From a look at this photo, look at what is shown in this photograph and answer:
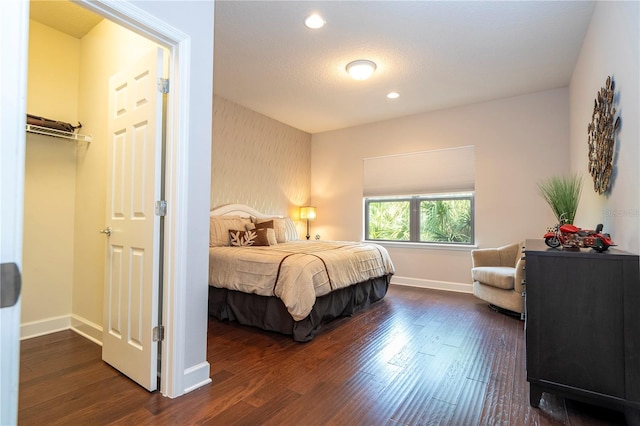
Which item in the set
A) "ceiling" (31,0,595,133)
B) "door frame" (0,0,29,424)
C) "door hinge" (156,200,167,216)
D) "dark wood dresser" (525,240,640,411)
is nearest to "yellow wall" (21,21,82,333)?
"ceiling" (31,0,595,133)

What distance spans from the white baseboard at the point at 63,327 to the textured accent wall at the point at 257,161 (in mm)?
1989

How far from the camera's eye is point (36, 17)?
2635 millimetres

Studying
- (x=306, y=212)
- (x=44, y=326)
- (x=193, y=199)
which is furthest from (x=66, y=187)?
(x=306, y=212)

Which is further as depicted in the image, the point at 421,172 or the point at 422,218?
the point at 422,218

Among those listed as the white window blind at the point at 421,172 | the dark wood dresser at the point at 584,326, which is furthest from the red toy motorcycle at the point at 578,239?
the white window blind at the point at 421,172

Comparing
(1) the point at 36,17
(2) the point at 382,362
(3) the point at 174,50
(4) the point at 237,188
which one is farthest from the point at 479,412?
(1) the point at 36,17

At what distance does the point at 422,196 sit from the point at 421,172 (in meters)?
0.38

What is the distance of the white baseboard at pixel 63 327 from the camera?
261 centimetres

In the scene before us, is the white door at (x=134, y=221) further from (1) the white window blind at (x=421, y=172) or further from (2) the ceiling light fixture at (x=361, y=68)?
(1) the white window blind at (x=421, y=172)

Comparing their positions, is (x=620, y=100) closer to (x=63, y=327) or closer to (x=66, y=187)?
(x=66, y=187)

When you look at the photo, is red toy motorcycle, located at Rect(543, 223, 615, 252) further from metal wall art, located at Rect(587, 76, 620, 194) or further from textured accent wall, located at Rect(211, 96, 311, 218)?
textured accent wall, located at Rect(211, 96, 311, 218)

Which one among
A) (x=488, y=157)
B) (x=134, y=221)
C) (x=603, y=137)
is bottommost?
(x=134, y=221)

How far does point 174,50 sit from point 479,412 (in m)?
2.67

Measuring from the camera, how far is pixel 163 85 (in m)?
1.91
